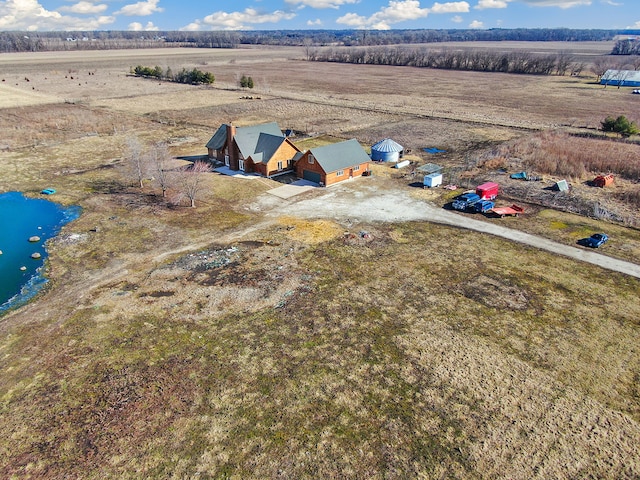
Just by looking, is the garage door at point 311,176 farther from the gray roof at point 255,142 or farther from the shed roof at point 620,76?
the shed roof at point 620,76

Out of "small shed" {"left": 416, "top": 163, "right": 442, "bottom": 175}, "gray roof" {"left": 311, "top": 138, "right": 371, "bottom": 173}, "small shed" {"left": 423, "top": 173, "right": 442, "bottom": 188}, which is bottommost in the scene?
"small shed" {"left": 416, "top": 163, "right": 442, "bottom": 175}

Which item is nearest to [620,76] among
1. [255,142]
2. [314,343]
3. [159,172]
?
[255,142]

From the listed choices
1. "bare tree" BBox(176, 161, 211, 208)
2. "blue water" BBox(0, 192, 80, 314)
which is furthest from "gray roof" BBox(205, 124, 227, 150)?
"blue water" BBox(0, 192, 80, 314)

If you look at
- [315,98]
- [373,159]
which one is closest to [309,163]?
[373,159]

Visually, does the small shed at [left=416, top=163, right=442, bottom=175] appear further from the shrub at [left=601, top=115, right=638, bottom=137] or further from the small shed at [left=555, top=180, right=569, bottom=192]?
the shrub at [left=601, top=115, right=638, bottom=137]

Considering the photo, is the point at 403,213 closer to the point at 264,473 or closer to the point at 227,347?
the point at 227,347

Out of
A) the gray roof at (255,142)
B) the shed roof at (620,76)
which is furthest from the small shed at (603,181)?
the shed roof at (620,76)
